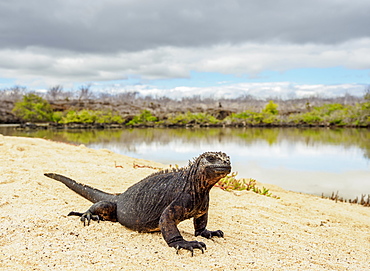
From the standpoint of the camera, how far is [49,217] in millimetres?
3701

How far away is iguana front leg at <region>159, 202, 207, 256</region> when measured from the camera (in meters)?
3.03

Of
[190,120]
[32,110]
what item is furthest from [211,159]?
[32,110]

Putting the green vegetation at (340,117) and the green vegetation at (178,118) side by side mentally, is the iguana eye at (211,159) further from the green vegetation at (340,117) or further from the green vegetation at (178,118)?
the green vegetation at (178,118)

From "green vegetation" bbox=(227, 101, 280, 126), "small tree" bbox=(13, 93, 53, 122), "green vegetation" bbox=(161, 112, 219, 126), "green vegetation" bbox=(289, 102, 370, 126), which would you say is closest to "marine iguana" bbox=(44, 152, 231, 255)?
"green vegetation" bbox=(289, 102, 370, 126)

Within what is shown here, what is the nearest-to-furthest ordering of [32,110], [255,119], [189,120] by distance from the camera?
1. [32,110]
2. [255,119]
3. [189,120]

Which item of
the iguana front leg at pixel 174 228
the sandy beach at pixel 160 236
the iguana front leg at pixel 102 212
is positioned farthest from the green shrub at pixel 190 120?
the iguana front leg at pixel 174 228

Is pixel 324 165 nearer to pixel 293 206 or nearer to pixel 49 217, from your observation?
pixel 293 206

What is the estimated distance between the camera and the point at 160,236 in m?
3.43

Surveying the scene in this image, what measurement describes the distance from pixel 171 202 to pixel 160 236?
17.1 inches

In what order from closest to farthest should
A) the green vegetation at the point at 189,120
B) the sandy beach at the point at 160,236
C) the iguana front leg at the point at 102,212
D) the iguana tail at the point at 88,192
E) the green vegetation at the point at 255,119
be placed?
the sandy beach at the point at 160,236 < the iguana front leg at the point at 102,212 < the iguana tail at the point at 88,192 < the green vegetation at the point at 255,119 < the green vegetation at the point at 189,120

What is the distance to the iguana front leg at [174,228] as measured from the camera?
3027 millimetres

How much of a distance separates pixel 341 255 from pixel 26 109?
49.3 meters

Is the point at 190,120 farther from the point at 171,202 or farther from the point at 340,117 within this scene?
the point at 171,202

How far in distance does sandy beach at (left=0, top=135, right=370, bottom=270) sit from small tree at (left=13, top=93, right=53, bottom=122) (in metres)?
43.1
